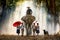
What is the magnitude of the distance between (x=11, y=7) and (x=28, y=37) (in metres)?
1.00

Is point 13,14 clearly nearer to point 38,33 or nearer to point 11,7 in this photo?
point 11,7

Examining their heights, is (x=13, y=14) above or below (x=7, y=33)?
above

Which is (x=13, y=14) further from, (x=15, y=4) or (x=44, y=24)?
(x=44, y=24)

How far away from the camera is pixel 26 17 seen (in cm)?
538

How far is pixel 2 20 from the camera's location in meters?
5.41

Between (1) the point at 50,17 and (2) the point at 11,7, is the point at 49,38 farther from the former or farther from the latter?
(2) the point at 11,7

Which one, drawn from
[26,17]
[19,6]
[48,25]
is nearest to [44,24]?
[48,25]

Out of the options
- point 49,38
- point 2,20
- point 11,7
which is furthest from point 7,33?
point 49,38

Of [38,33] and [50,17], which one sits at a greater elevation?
[50,17]

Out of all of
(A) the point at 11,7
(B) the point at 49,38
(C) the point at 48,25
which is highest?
Answer: (A) the point at 11,7

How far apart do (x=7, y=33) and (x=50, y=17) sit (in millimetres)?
Answer: 1283

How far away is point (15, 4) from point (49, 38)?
4.45 ft

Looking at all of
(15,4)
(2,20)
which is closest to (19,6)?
(15,4)

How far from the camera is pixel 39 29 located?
17.5ft
